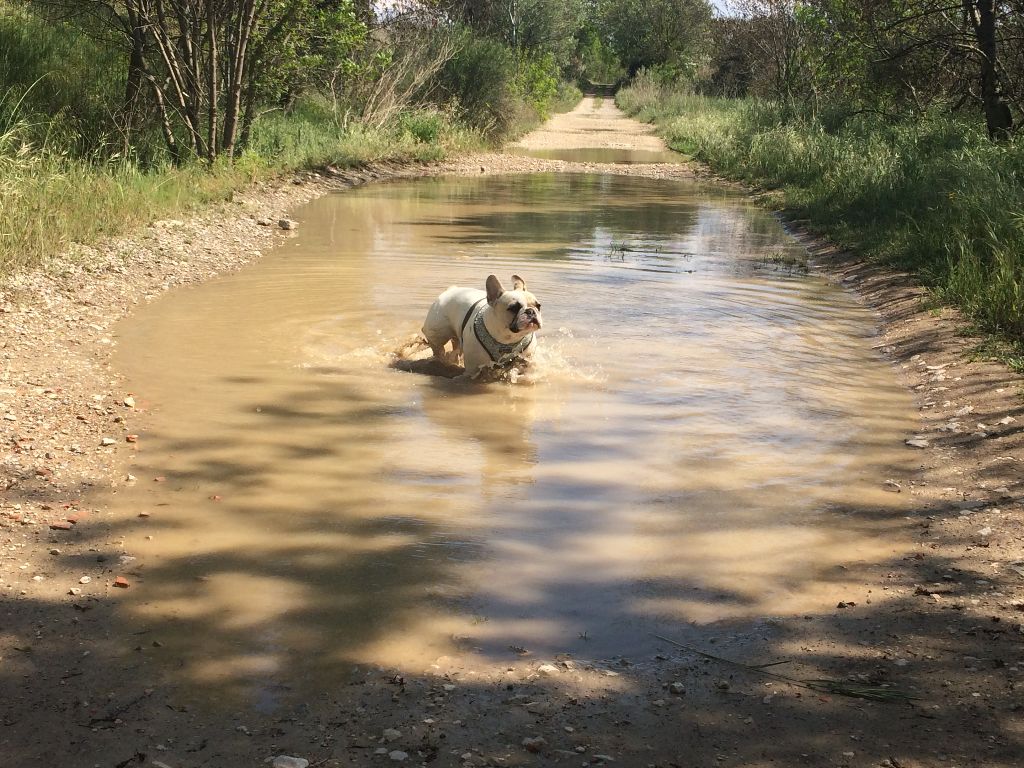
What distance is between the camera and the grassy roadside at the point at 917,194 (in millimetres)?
10180

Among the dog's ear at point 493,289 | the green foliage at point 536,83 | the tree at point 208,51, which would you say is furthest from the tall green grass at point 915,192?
the green foliage at point 536,83

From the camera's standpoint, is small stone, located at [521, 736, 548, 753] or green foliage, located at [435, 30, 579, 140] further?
green foliage, located at [435, 30, 579, 140]

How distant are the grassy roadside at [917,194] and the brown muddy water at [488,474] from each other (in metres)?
1.19

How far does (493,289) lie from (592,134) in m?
40.3

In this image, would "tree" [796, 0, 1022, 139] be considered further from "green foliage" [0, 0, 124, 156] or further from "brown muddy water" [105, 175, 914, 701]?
"green foliage" [0, 0, 124, 156]

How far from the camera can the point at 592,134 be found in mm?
46688

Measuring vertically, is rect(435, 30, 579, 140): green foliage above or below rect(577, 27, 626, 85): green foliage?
below

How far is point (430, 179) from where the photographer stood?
25.6m

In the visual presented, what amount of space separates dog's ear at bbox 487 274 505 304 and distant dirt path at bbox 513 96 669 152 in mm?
30819

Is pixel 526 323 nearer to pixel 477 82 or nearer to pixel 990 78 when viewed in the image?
pixel 990 78

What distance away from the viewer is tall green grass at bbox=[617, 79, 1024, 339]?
10.3m

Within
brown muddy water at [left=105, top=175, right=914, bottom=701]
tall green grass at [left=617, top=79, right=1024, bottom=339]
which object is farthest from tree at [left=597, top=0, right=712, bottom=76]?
brown muddy water at [left=105, top=175, right=914, bottom=701]

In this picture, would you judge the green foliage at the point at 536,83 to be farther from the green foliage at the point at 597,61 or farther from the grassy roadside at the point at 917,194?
the green foliage at the point at 597,61

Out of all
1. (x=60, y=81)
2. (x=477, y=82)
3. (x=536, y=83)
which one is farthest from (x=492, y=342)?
(x=536, y=83)
